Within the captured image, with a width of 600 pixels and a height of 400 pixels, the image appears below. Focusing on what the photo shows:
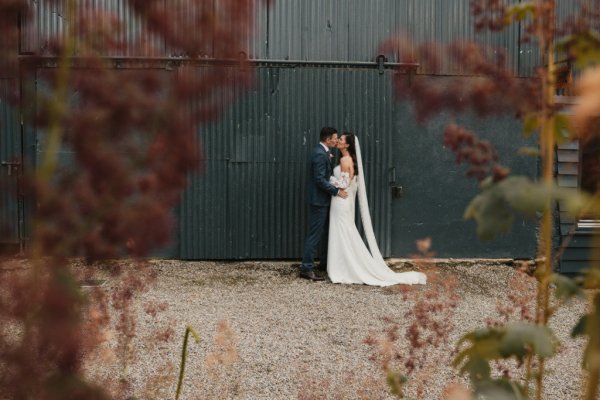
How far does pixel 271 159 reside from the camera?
395 inches

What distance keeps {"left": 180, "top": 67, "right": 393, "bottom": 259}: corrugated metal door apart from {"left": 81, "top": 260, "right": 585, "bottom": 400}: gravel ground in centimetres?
42

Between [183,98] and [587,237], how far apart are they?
9496mm

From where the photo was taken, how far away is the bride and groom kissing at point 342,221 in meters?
9.32

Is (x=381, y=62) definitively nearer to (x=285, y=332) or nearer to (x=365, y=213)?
(x=365, y=213)

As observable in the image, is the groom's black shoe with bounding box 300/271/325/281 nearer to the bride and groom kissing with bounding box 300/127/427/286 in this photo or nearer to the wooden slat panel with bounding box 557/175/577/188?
the bride and groom kissing with bounding box 300/127/427/286

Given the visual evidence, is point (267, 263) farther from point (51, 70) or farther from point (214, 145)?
point (51, 70)

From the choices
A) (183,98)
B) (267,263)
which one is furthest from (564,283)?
(267,263)

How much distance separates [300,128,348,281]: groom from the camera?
9289 mm

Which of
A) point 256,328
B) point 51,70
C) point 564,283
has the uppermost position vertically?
point 51,70

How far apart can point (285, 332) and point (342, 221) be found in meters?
3.29

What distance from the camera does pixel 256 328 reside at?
665cm

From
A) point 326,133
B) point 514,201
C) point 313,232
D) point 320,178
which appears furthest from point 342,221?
point 514,201

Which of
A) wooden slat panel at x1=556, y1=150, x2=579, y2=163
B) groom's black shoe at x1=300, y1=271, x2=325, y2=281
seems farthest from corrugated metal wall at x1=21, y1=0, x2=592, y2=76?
groom's black shoe at x1=300, y1=271, x2=325, y2=281

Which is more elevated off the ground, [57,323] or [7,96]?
[7,96]
